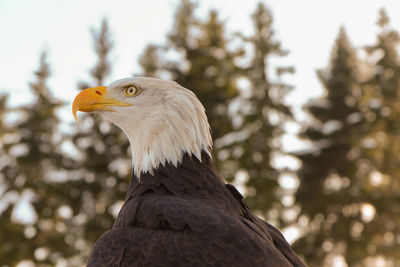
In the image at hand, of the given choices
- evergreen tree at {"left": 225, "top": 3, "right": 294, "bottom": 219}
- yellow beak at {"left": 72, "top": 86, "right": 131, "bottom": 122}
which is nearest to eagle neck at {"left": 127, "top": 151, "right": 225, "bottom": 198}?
yellow beak at {"left": 72, "top": 86, "right": 131, "bottom": 122}

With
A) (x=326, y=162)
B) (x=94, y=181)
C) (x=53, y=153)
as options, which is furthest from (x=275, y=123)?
(x=53, y=153)

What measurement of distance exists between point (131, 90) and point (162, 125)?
0.55 m

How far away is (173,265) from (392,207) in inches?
813

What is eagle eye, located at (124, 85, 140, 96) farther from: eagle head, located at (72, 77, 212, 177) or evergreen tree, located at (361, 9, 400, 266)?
evergreen tree, located at (361, 9, 400, 266)

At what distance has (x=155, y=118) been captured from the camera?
15.7ft

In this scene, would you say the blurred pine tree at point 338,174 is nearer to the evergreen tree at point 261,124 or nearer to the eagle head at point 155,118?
the evergreen tree at point 261,124

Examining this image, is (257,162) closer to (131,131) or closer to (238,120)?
(238,120)

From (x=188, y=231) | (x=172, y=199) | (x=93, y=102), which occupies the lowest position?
(x=188, y=231)

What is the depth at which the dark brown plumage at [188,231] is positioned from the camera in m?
3.68

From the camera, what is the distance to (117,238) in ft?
12.9

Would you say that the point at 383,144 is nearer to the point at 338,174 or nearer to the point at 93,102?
the point at 338,174


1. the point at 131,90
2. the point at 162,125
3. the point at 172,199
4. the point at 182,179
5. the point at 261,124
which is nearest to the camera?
the point at 172,199

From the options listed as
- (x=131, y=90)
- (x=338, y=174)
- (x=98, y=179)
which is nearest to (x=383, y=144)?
(x=338, y=174)

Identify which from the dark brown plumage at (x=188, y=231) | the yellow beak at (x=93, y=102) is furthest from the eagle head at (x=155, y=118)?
the dark brown plumage at (x=188, y=231)
